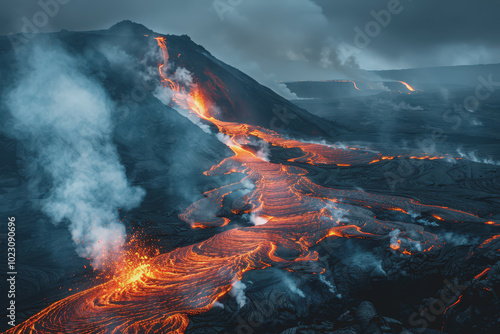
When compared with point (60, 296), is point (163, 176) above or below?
above

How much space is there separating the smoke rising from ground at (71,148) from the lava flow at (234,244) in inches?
108

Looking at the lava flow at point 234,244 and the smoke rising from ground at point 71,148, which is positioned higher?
the smoke rising from ground at point 71,148

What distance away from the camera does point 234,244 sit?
37.6ft

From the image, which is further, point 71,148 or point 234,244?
point 71,148

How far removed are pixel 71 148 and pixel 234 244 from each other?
604 inches

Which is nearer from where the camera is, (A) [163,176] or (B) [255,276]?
(B) [255,276]

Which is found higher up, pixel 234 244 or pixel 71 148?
pixel 71 148

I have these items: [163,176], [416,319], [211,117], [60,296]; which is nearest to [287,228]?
[416,319]

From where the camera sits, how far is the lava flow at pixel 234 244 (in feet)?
25.3

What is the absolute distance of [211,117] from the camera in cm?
3366

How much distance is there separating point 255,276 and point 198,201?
312 inches

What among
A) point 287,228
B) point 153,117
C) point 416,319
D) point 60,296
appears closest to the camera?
point 416,319

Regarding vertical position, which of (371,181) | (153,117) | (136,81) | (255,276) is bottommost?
(255,276)

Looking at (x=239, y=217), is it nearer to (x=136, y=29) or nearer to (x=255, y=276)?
(x=255, y=276)
